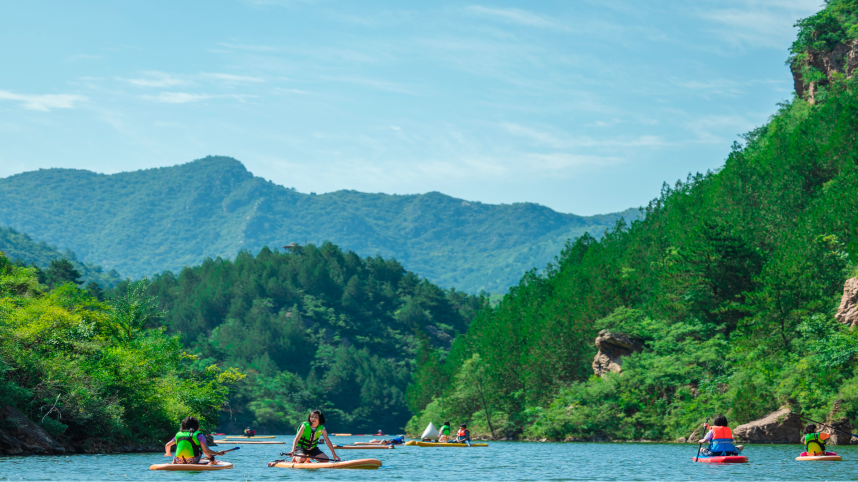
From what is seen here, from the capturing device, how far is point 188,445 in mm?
26906

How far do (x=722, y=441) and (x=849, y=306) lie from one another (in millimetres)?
22937

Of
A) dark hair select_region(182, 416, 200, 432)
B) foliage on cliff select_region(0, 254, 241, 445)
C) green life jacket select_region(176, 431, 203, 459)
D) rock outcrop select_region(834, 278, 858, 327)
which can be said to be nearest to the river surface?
green life jacket select_region(176, 431, 203, 459)

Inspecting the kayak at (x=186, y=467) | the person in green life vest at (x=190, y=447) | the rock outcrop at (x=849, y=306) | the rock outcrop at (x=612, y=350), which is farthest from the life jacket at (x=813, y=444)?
the rock outcrop at (x=612, y=350)

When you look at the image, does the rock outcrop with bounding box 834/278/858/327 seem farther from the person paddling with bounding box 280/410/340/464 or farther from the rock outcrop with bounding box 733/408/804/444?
the person paddling with bounding box 280/410/340/464

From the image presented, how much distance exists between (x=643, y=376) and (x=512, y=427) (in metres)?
22.4

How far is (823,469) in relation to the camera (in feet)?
92.3

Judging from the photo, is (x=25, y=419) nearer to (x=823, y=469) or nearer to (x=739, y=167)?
(x=823, y=469)

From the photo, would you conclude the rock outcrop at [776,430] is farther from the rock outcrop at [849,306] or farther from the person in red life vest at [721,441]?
the person in red life vest at [721,441]

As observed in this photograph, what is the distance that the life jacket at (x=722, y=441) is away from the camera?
32.0 meters

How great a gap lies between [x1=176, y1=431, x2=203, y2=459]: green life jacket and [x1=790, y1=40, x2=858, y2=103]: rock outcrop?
78.4 metres

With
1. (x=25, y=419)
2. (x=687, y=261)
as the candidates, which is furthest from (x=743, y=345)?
(x=25, y=419)

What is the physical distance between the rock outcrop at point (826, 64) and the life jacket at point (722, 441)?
64677 mm

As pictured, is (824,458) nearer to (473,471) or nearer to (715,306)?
(473,471)

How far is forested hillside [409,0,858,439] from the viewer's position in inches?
2152
